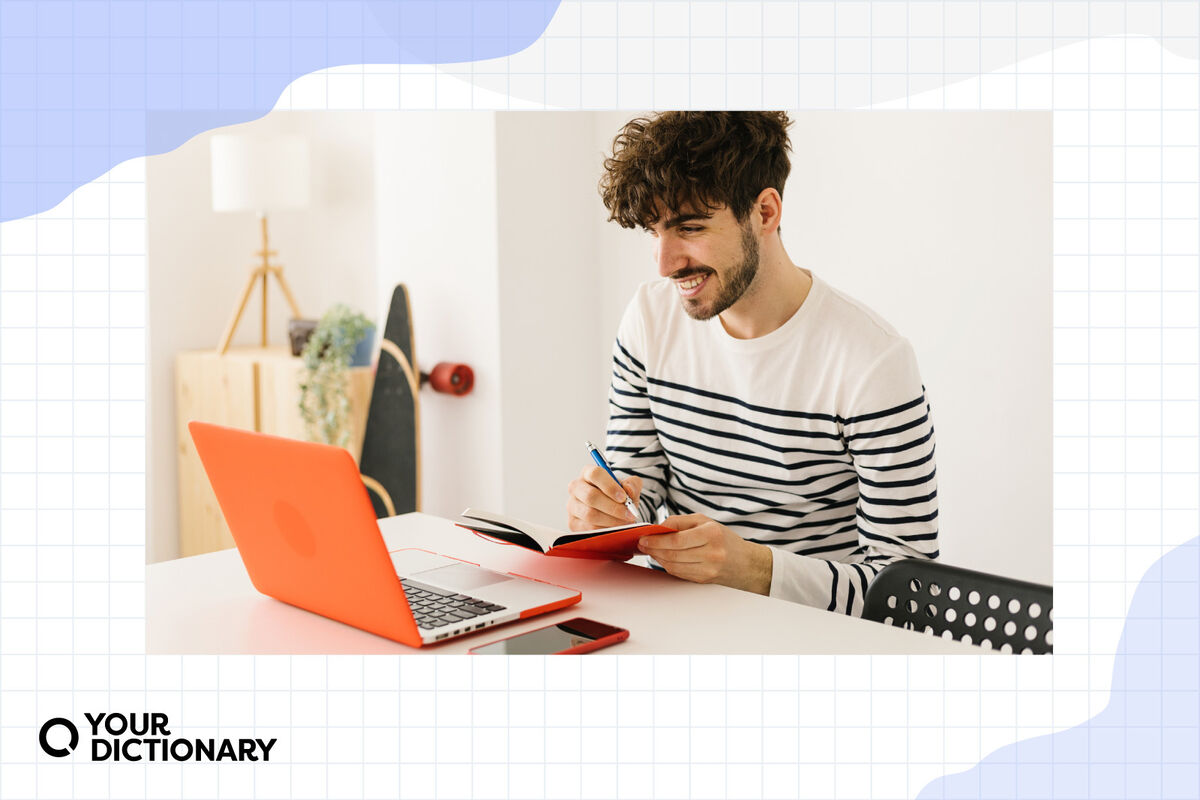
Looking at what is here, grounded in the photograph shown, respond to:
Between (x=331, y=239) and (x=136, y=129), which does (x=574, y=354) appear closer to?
(x=331, y=239)

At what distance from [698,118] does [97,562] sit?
96 centimetres

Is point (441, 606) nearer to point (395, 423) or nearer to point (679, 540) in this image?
point (679, 540)

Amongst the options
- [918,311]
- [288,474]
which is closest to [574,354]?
[918,311]

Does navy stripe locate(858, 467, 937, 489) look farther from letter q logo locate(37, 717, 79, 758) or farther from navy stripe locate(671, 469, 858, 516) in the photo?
letter q logo locate(37, 717, 79, 758)

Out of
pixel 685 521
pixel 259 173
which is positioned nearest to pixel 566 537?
pixel 685 521

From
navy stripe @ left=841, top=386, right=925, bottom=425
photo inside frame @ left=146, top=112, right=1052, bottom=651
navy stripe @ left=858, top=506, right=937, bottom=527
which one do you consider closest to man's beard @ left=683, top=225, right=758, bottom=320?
photo inside frame @ left=146, top=112, right=1052, bottom=651

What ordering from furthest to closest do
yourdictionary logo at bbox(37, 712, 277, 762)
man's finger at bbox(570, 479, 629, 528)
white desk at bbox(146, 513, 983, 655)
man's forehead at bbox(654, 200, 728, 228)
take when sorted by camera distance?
man's forehead at bbox(654, 200, 728, 228)
man's finger at bbox(570, 479, 629, 528)
white desk at bbox(146, 513, 983, 655)
yourdictionary logo at bbox(37, 712, 277, 762)

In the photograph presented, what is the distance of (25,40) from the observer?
3.22ft

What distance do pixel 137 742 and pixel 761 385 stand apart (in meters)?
0.94

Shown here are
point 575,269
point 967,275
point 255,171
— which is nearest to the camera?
point 967,275

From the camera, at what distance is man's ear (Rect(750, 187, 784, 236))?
5.11 ft

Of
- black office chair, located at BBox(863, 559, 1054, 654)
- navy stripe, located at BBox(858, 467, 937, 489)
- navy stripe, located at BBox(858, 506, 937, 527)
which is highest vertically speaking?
navy stripe, located at BBox(858, 467, 937, 489)

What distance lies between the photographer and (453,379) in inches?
111

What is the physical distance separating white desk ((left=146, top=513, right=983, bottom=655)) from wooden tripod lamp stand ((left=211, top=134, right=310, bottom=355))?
2078 millimetres
